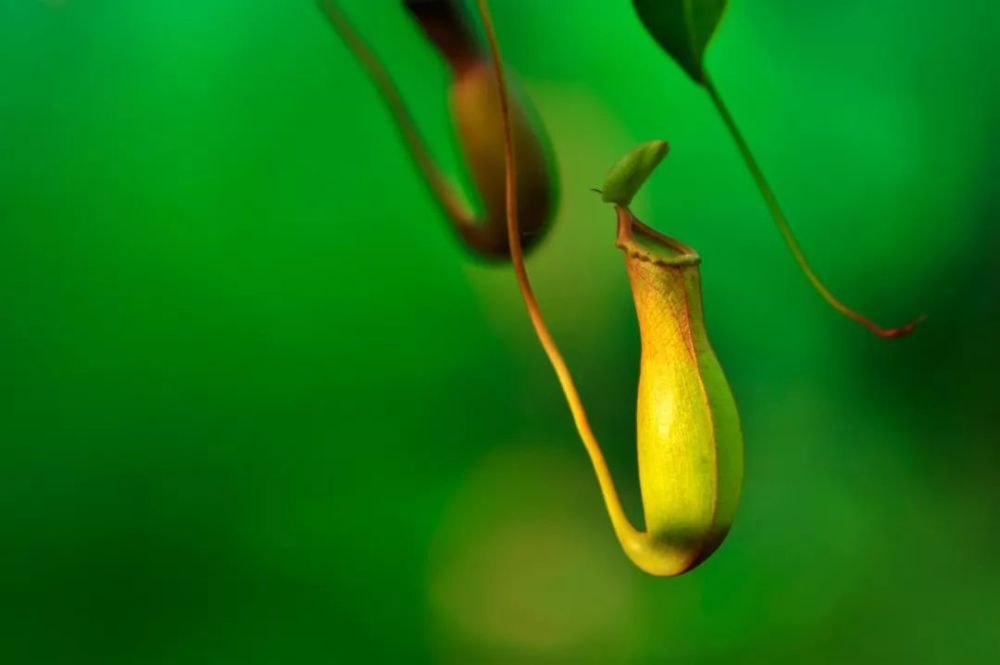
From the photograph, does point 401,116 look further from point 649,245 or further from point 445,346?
point 649,245

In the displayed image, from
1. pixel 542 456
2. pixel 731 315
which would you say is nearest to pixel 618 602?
pixel 542 456

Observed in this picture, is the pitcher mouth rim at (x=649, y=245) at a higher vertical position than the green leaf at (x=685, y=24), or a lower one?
lower

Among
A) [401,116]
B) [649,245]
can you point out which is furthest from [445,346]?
[649,245]

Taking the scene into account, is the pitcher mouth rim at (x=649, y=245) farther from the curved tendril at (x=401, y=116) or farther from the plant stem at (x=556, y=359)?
the curved tendril at (x=401, y=116)

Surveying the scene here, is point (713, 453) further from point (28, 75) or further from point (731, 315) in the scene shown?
point (28, 75)

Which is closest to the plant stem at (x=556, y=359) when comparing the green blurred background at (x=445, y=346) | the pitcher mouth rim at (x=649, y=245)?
the pitcher mouth rim at (x=649, y=245)

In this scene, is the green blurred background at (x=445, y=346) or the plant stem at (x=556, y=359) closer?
the plant stem at (x=556, y=359)
